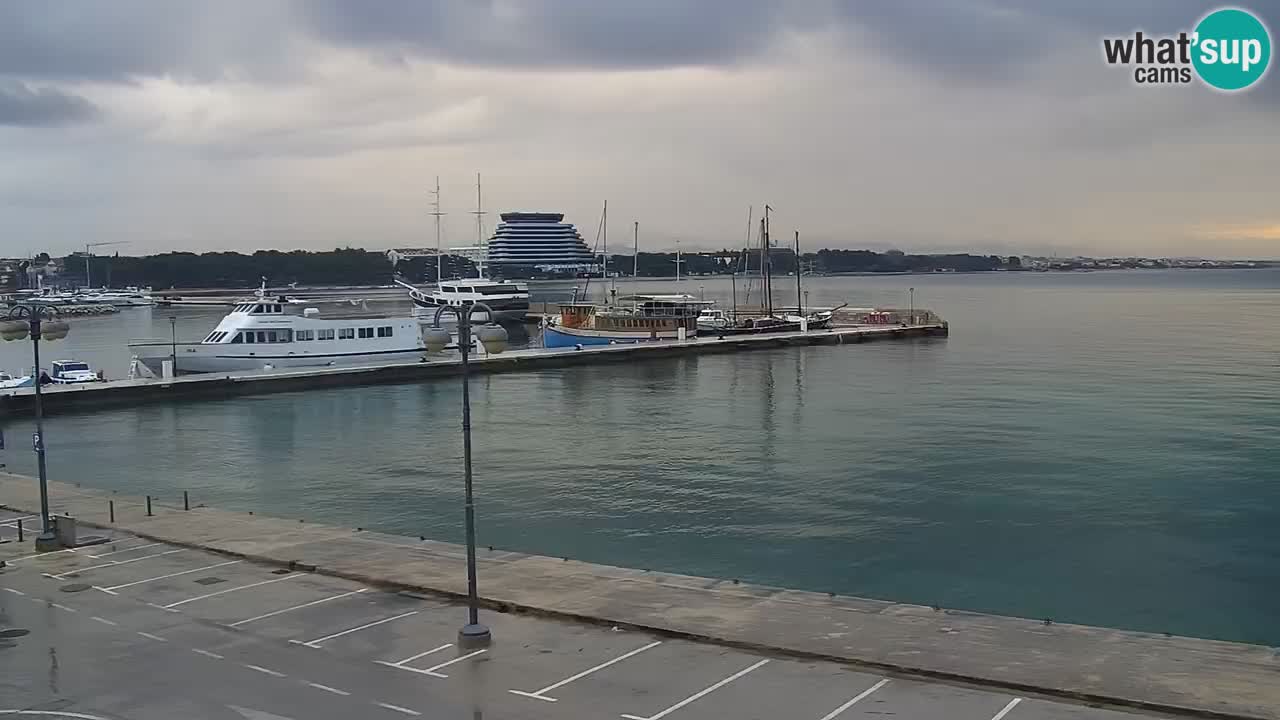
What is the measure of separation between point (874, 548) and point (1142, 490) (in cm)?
1295

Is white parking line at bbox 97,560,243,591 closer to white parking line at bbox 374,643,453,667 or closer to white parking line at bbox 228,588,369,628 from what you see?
white parking line at bbox 228,588,369,628

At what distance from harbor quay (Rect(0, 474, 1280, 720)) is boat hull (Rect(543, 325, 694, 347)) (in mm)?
70826

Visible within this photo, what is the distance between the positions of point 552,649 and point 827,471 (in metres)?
25.0

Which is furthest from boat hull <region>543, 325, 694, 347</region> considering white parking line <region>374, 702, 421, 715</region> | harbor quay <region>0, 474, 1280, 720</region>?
white parking line <region>374, 702, 421, 715</region>

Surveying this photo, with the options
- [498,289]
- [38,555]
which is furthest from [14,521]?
[498,289]

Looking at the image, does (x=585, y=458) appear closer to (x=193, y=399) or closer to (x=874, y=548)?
(x=874, y=548)

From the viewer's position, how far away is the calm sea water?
2606cm

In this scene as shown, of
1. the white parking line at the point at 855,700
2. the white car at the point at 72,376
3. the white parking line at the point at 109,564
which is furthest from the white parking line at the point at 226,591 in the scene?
the white car at the point at 72,376

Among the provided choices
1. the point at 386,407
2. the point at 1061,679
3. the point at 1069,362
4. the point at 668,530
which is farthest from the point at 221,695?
the point at 1069,362

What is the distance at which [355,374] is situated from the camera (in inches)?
2721

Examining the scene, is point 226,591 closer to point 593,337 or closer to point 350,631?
point 350,631

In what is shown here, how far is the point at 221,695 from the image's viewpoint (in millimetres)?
13758

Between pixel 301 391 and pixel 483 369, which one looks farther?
pixel 483 369

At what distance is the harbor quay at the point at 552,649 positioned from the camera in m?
13.4
